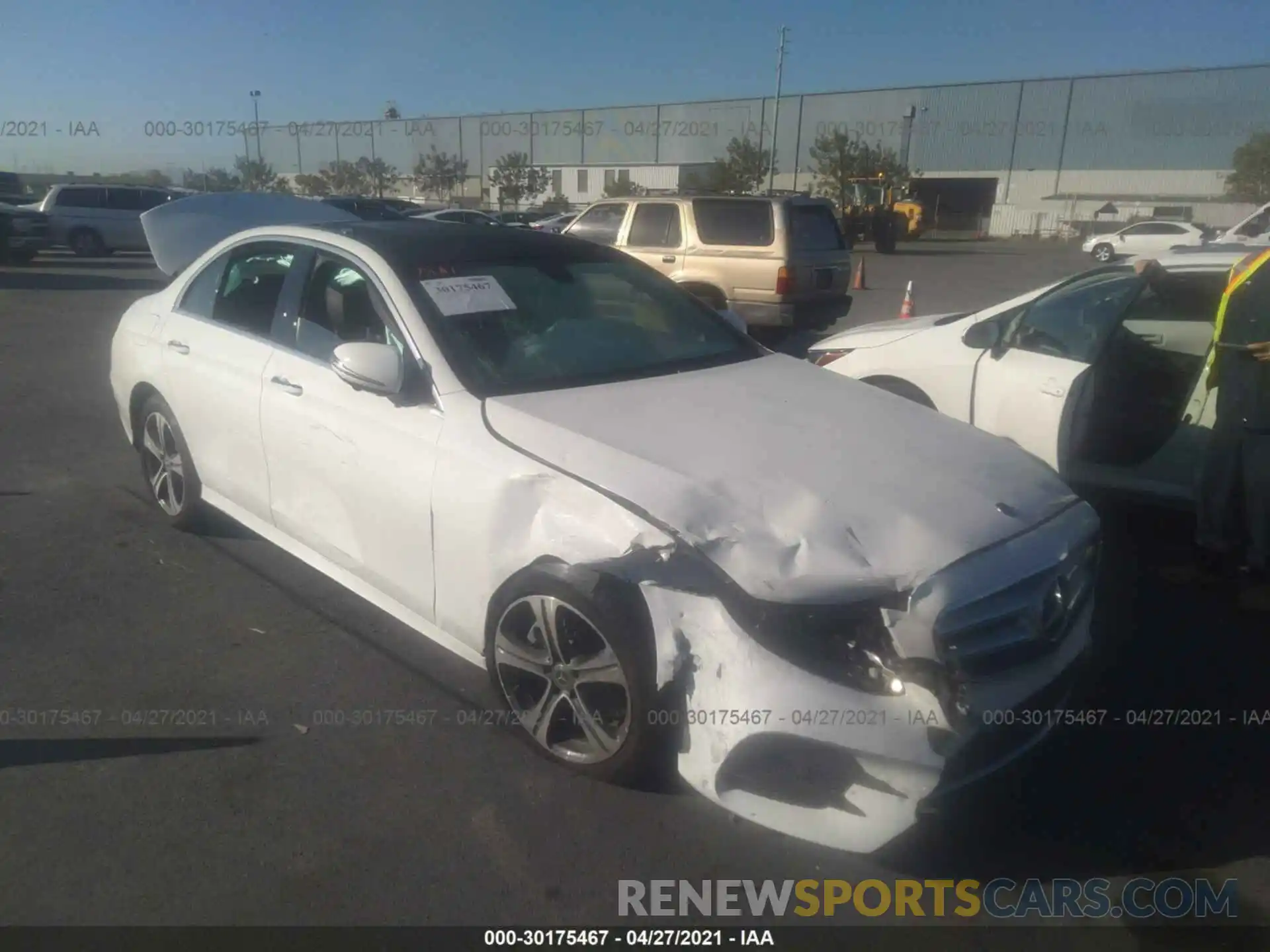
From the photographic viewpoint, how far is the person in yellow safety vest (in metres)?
4.04

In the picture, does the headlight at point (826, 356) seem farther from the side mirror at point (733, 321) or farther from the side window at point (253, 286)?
the side window at point (253, 286)

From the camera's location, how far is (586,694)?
2.85m

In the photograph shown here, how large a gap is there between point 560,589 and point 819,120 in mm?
60529

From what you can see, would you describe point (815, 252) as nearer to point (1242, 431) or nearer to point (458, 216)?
point (1242, 431)

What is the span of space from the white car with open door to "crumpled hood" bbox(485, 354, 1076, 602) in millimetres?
1542

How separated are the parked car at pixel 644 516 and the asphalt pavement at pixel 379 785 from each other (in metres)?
0.30

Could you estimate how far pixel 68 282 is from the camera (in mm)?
17219

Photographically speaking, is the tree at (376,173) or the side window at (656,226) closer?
the side window at (656,226)

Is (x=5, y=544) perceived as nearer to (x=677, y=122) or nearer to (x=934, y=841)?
(x=934, y=841)

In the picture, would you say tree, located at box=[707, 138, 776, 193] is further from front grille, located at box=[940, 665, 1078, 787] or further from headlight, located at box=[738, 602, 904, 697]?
headlight, located at box=[738, 602, 904, 697]

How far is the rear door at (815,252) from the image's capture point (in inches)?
440

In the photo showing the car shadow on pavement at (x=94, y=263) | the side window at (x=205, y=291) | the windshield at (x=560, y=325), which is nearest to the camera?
the windshield at (x=560, y=325)

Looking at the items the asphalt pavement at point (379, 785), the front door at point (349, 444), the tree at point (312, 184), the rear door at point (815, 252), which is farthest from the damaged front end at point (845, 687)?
the tree at point (312, 184)

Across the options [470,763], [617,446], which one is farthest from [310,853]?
[617,446]
